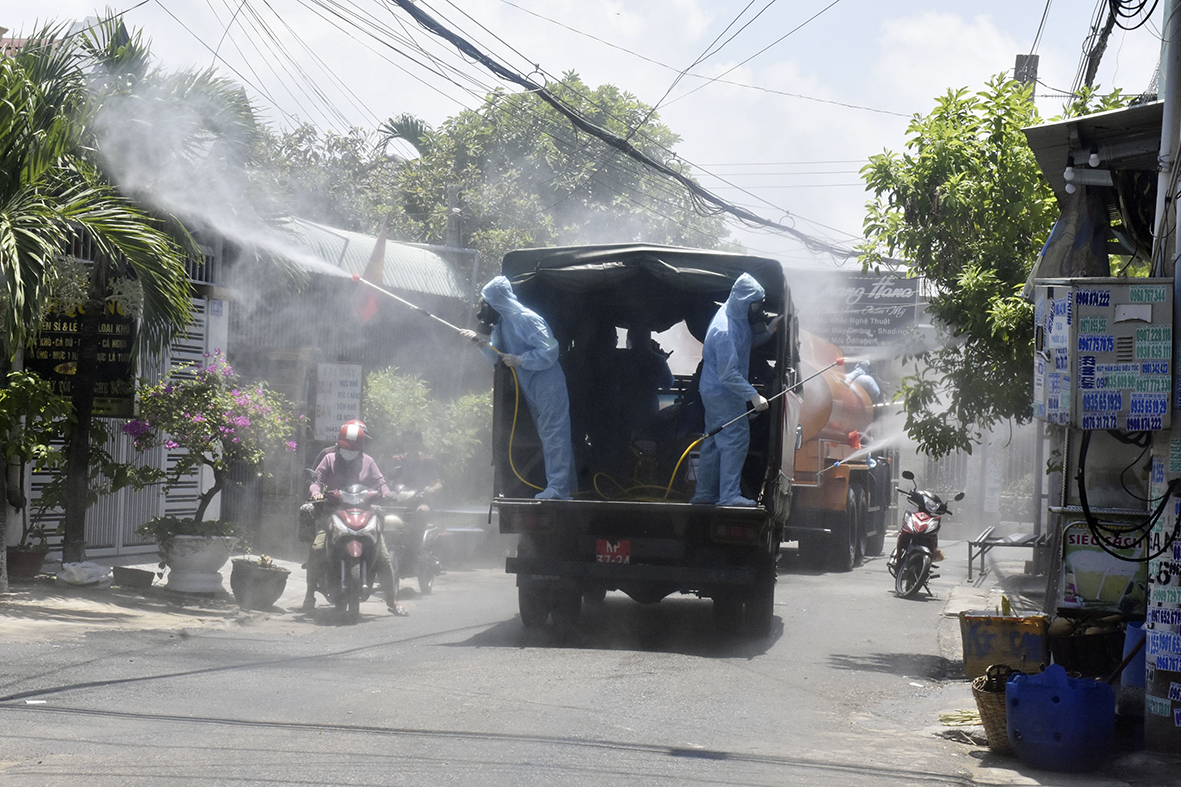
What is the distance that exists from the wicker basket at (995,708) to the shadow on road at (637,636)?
2.94 meters

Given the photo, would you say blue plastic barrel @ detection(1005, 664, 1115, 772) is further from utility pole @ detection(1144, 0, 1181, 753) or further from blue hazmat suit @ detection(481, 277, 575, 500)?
blue hazmat suit @ detection(481, 277, 575, 500)

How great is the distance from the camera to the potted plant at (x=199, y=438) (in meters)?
10.8

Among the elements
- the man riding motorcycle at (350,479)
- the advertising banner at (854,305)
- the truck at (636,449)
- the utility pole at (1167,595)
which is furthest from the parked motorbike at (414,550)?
the advertising banner at (854,305)

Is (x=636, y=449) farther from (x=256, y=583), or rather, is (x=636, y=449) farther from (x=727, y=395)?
(x=256, y=583)

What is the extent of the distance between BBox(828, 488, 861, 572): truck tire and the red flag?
7111mm

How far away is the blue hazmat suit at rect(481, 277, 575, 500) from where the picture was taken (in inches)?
367

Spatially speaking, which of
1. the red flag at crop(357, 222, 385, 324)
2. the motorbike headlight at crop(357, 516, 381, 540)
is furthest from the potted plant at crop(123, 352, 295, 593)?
the red flag at crop(357, 222, 385, 324)

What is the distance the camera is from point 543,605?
9.58m

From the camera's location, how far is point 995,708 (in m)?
6.00

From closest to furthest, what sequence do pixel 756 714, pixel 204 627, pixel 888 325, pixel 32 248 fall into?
pixel 756 714
pixel 32 248
pixel 204 627
pixel 888 325

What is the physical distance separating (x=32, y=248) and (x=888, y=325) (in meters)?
20.5

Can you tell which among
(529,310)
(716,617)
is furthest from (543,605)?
(529,310)

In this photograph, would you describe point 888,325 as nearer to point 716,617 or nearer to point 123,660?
point 716,617

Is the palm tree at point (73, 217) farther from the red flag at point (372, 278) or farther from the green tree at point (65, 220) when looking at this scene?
the red flag at point (372, 278)
